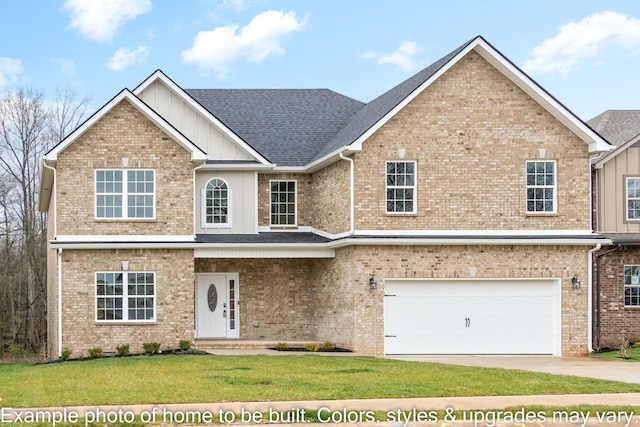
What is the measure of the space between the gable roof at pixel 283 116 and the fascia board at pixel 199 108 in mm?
1116

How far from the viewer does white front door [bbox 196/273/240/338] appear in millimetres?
30516

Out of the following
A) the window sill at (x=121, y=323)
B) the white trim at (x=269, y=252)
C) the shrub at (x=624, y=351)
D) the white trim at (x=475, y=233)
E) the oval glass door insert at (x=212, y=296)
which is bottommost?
the shrub at (x=624, y=351)

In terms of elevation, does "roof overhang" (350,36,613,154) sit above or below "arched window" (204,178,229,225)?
above

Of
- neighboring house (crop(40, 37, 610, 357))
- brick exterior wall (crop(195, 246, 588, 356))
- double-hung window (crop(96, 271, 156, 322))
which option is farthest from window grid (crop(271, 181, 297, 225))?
double-hung window (crop(96, 271, 156, 322))

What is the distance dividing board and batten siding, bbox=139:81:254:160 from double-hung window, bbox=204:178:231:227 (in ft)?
2.88

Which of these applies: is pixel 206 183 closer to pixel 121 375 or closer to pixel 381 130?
pixel 381 130

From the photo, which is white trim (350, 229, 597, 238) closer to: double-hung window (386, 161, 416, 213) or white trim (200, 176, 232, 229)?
double-hung window (386, 161, 416, 213)

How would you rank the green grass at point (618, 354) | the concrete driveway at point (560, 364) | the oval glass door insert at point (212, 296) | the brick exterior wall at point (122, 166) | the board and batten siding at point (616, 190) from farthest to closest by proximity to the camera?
1. the board and batten siding at point (616, 190)
2. the oval glass door insert at point (212, 296)
3. the brick exterior wall at point (122, 166)
4. the green grass at point (618, 354)
5. the concrete driveway at point (560, 364)

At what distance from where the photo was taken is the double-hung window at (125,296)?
27.6 metres

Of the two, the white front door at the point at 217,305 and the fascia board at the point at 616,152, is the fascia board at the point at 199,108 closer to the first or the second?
the white front door at the point at 217,305

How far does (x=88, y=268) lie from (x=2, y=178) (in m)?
21.9

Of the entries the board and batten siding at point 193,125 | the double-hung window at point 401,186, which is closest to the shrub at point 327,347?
the double-hung window at point 401,186

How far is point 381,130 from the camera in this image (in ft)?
89.5

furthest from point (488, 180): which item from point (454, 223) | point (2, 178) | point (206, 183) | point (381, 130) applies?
Answer: point (2, 178)
